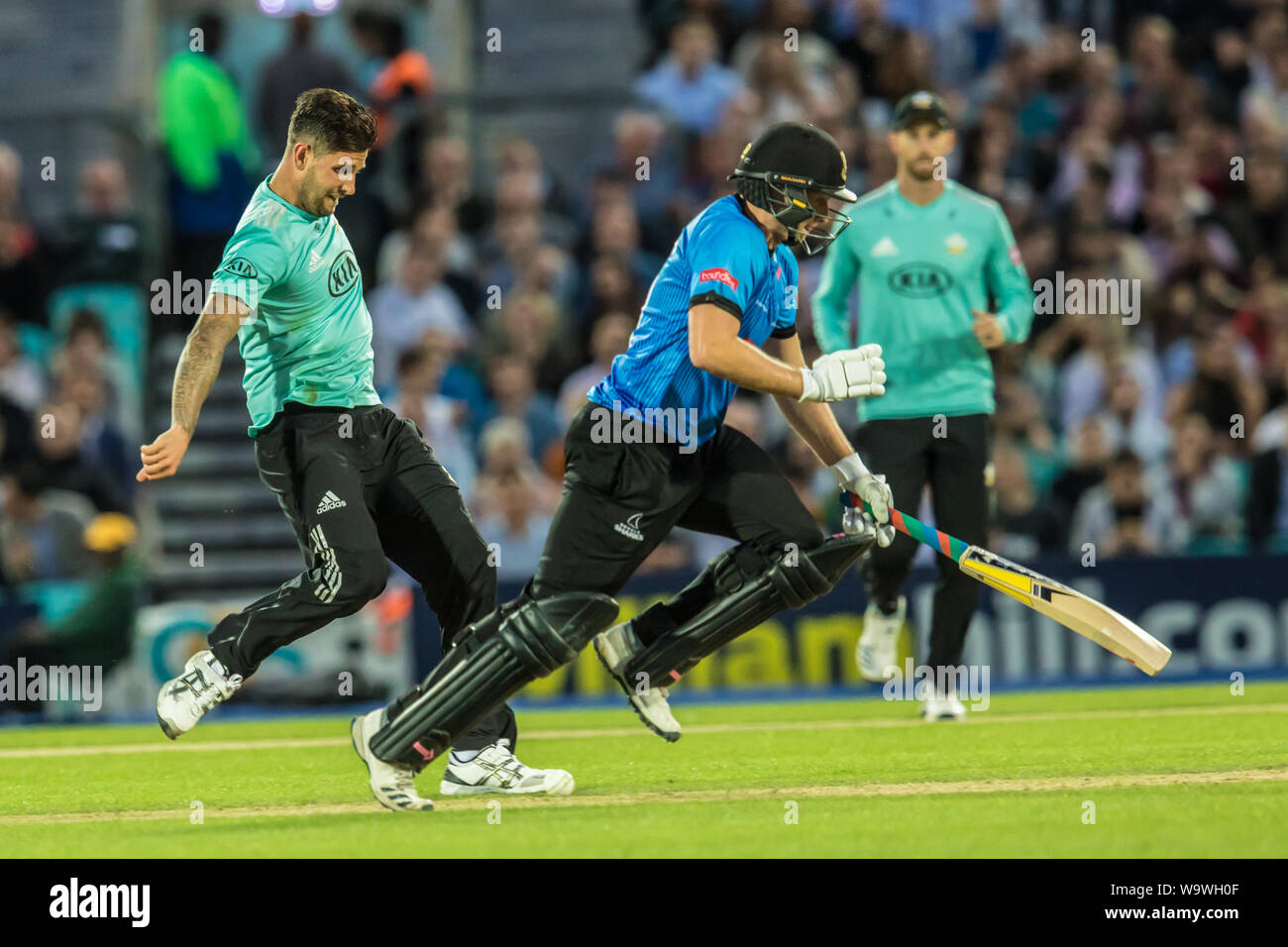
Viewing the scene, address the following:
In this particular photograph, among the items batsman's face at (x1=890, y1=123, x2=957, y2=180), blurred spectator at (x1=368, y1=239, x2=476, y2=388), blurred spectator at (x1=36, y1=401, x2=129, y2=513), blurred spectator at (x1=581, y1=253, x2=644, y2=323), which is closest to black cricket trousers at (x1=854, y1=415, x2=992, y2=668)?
batsman's face at (x1=890, y1=123, x2=957, y2=180)

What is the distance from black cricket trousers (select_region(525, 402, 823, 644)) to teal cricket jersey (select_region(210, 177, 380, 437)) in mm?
870

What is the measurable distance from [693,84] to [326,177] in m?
9.35

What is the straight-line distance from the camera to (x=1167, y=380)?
14.5 metres

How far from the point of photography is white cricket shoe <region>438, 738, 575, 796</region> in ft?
23.4

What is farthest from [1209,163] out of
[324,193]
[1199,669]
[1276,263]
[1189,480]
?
[324,193]

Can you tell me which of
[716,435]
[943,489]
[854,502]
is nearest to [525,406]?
[943,489]

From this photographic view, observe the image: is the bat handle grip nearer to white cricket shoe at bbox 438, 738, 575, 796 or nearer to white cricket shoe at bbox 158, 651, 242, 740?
white cricket shoe at bbox 438, 738, 575, 796

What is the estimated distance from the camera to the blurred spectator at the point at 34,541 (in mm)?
13266

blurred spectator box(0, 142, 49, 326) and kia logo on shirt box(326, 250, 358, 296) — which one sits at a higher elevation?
blurred spectator box(0, 142, 49, 326)

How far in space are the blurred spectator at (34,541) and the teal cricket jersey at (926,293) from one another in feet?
20.2

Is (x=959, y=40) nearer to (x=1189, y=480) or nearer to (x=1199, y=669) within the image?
(x=1189, y=480)

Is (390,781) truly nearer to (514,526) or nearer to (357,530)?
(357,530)

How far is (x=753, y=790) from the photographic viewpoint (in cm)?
708

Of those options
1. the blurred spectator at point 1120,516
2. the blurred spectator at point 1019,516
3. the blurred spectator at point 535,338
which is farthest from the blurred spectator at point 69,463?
the blurred spectator at point 1120,516
